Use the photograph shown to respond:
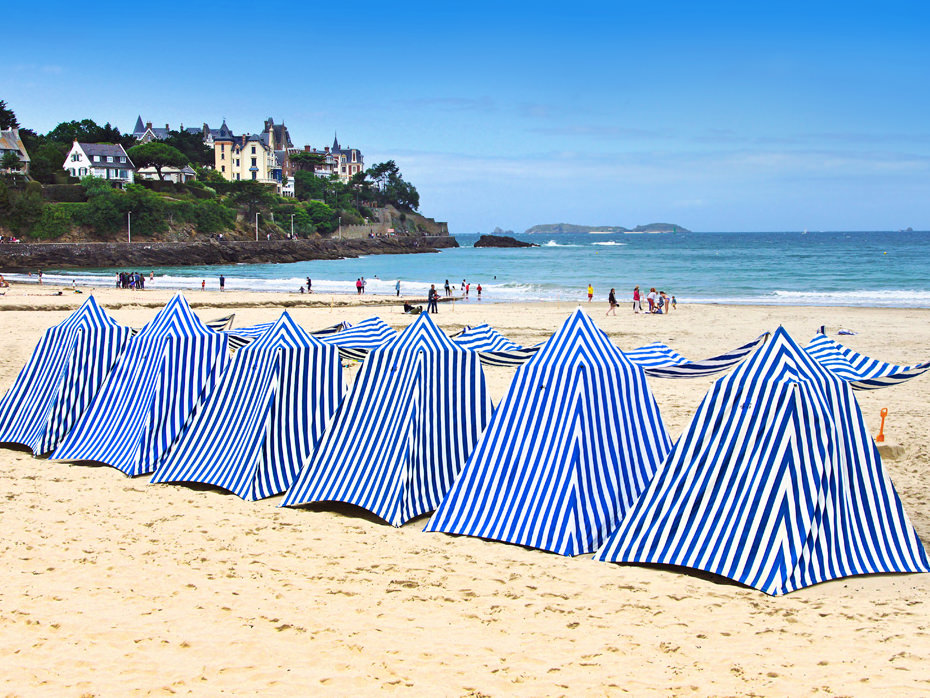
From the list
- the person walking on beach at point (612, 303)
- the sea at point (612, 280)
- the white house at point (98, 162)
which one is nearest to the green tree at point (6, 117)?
the white house at point (98, 162)

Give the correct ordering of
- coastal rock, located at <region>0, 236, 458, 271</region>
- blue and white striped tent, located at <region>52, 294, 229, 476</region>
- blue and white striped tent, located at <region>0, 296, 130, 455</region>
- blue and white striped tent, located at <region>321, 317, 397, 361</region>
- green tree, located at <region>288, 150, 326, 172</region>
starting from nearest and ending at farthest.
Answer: blue and white striped tent, located at <region>321, 317, 397, 361</region> < blue and white striped tent, located at <region>52, 294, 229, 476</region> < blue and white striped tent, located at <region>0, 296, 130, 455</region> < coastal rock, located at <region>0, 236, 458, 271</region> < green tree, located at <region>288, 150, 326, 172</region>

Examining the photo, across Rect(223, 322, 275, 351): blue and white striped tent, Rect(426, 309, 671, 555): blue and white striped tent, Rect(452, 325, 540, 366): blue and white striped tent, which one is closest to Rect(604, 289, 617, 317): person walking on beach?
Rect(223, 322, 275, 351): blue and white striped tent

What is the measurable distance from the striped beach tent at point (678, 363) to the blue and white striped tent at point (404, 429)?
162 centimetres

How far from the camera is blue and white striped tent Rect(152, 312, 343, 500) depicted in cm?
837

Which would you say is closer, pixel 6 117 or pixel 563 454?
pixel 563 454

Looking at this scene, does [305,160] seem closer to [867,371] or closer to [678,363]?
[678,363]

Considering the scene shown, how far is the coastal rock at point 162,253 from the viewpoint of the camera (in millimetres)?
54469

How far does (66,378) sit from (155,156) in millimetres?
88137

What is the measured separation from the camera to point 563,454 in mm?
6883

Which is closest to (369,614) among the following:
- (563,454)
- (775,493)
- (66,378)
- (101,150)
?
(563,454)

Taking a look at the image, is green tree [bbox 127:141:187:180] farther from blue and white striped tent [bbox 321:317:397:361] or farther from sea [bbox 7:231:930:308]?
blue and white striped tent [bbox 321:317:397:361]

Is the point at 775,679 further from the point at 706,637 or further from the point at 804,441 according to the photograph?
the point at 804,441

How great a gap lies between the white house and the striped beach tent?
8393 centimetres

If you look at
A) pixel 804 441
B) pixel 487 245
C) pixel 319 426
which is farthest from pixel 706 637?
pixel 487 245
